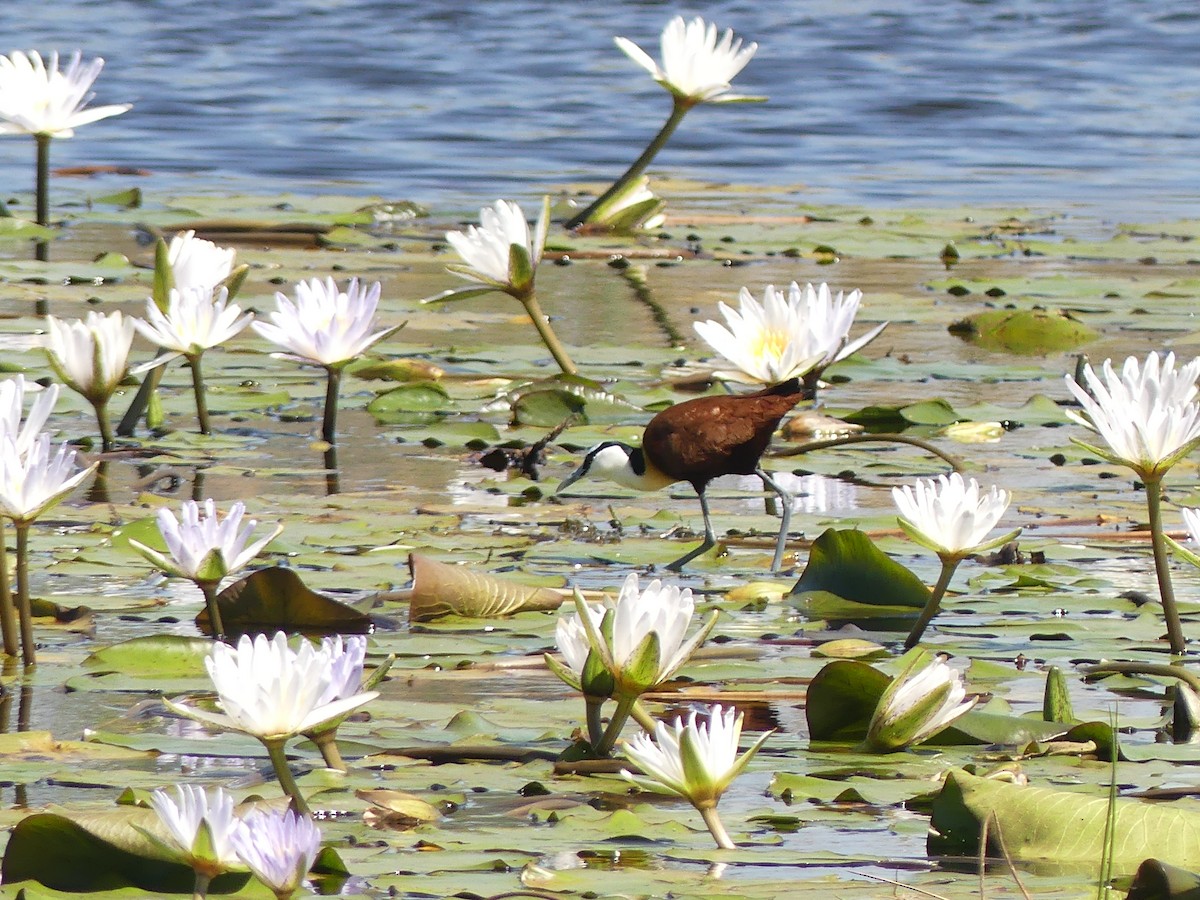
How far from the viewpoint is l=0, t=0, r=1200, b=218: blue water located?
11.4m

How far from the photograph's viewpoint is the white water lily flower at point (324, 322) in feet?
12.9

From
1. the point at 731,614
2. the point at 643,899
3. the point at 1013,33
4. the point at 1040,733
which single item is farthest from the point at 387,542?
the point at 1013,33

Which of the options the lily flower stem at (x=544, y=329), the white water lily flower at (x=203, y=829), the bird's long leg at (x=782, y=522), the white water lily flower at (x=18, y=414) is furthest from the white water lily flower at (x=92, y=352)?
the white water lily flower at (x=203, y=829)

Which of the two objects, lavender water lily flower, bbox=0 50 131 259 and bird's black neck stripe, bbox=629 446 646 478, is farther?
lavender water lily flower, bbox=0 50 131 259

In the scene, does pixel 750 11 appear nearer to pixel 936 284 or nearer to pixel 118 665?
pixel 936 284

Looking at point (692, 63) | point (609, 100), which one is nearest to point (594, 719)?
point (692, 63)

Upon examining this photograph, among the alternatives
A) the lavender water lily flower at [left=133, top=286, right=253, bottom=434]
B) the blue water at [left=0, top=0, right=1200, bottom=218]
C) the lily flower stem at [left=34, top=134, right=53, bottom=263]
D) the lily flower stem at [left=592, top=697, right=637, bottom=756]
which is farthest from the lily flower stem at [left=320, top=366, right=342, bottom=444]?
the blue water at [left=0, top=0, right=1200, bottom=218]

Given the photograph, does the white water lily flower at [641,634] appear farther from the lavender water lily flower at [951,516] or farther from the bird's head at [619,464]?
the bird's head at [619,464]

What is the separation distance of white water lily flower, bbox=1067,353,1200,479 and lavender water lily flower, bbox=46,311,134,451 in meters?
2.01

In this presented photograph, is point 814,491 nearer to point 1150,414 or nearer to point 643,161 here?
point 1150,414

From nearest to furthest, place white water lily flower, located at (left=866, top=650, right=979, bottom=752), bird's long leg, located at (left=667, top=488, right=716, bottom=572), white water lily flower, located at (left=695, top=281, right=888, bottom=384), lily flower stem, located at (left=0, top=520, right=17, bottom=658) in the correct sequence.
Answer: white water lily flower, located at (left=866, top=650, right=979, bottom=752), lily flower stem, located at (left=0, top=520, right=17, bottom=658), bird's long leg, located at (left=667, top=488, right=716, bottom=572), white water lily flower, located at (left=695, top=281, right=888, bottom=384)

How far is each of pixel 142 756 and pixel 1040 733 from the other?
3.47 feet

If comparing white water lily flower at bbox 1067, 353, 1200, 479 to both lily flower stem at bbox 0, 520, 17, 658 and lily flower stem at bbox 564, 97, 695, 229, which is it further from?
lily flower stem at bbox 564, 97, 695, 229

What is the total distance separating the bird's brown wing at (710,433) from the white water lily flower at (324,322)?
72 centimetres
